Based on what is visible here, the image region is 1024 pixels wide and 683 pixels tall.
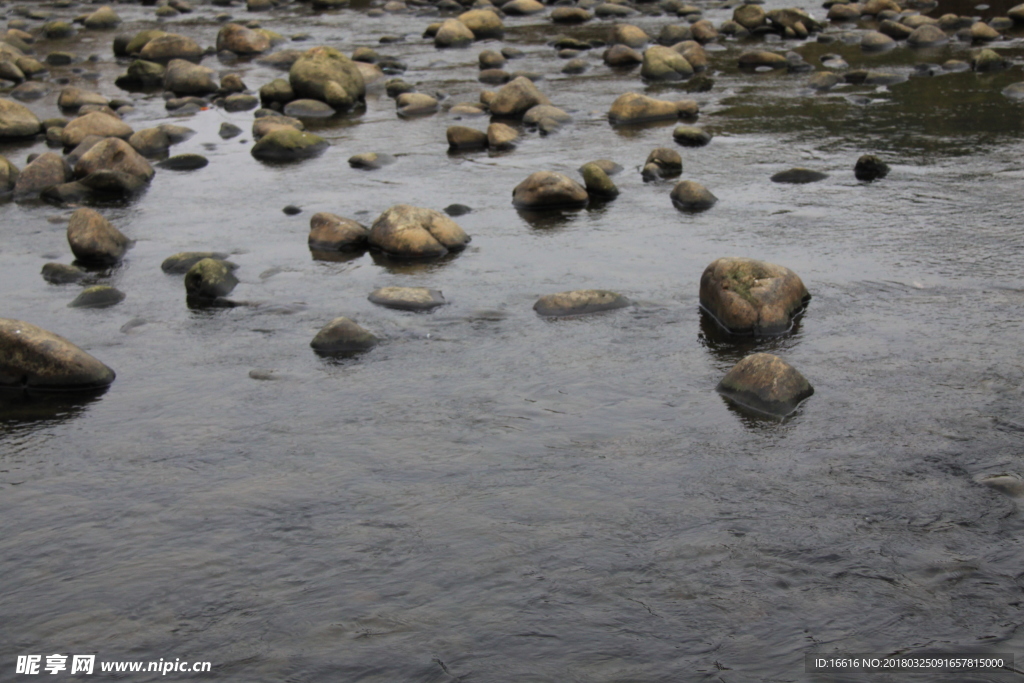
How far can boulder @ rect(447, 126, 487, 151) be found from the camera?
13148 mm

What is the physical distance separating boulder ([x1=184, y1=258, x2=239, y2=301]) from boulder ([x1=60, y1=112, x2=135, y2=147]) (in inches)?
239

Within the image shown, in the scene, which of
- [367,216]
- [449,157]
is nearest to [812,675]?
[367,216]

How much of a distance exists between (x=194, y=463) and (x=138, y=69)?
1465cm

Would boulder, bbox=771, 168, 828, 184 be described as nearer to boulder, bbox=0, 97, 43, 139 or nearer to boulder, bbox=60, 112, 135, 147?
boulder, bbox=60, 112, 135, 147

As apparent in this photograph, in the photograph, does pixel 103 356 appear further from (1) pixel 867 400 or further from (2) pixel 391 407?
(1) pixel 867 400

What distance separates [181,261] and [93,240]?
0.94 metres

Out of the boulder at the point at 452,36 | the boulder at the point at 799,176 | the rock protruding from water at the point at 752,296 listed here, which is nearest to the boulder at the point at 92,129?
the boulder at the point at 799,176

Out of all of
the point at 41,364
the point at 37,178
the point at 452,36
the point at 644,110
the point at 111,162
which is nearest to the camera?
the point at 41,364

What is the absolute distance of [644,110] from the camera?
46.8 feet

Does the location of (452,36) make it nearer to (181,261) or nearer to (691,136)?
(691,136)

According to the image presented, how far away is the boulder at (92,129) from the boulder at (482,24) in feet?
32.9

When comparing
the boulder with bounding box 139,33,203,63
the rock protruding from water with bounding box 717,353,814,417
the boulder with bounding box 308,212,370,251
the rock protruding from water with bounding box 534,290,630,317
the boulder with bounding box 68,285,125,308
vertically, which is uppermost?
the rock protruding from water with bounding box 717,353,814,417

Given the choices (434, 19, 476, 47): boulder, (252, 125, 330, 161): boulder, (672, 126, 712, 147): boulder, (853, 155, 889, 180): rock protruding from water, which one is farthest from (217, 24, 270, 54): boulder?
(853, 155, 889, 180): rock protruding from water

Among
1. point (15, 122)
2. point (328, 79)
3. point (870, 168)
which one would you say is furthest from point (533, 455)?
point (15, 122)
